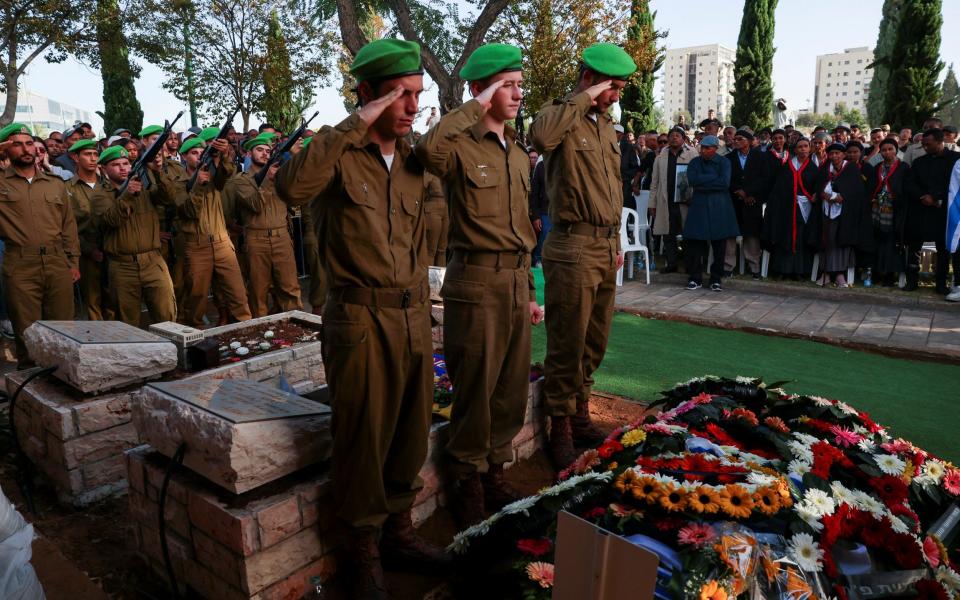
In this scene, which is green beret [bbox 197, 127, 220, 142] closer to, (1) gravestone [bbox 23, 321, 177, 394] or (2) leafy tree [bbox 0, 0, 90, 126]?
(1) gravestone [bbox 23, 321, 177, 394]

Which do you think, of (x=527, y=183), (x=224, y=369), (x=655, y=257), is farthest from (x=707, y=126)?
(x=224, y=369)

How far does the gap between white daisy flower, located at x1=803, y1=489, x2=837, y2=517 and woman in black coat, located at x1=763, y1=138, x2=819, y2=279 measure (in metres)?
7.36

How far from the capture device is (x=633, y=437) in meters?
2.80

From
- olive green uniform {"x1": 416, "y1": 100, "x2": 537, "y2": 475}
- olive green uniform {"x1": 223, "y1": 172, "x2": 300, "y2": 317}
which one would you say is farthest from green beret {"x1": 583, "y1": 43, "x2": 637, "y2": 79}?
olive green uniform {"x1": 223, "y1": 172, "x2": 300, "y2": 317}

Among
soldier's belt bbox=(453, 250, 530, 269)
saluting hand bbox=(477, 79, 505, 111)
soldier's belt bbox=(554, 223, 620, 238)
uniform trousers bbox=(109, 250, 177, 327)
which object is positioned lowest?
uniform trousers bbox=(109, 250, 177, 327)

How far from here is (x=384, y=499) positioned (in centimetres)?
255

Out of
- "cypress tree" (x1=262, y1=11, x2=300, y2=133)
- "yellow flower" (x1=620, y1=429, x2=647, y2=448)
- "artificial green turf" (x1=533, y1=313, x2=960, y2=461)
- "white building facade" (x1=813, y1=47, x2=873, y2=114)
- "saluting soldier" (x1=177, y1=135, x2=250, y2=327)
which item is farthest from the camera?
"white building facade" (x1=813, y1=47, x2=873, y2=114)

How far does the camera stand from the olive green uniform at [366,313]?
2.43m

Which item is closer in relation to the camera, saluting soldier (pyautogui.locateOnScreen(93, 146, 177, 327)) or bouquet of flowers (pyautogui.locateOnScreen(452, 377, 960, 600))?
bouquet of flowers (pyautogui.locateOnScreen(452, 377, 960, 600))

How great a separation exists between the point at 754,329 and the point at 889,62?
13732 millimetres

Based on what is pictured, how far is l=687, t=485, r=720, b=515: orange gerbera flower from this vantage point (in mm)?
2141

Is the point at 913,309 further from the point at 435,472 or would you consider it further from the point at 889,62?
the point at 889,62

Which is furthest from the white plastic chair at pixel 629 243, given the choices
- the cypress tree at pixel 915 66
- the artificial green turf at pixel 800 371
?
the cypress tree at pixel 915 66

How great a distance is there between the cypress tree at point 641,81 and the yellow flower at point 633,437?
683 inches
